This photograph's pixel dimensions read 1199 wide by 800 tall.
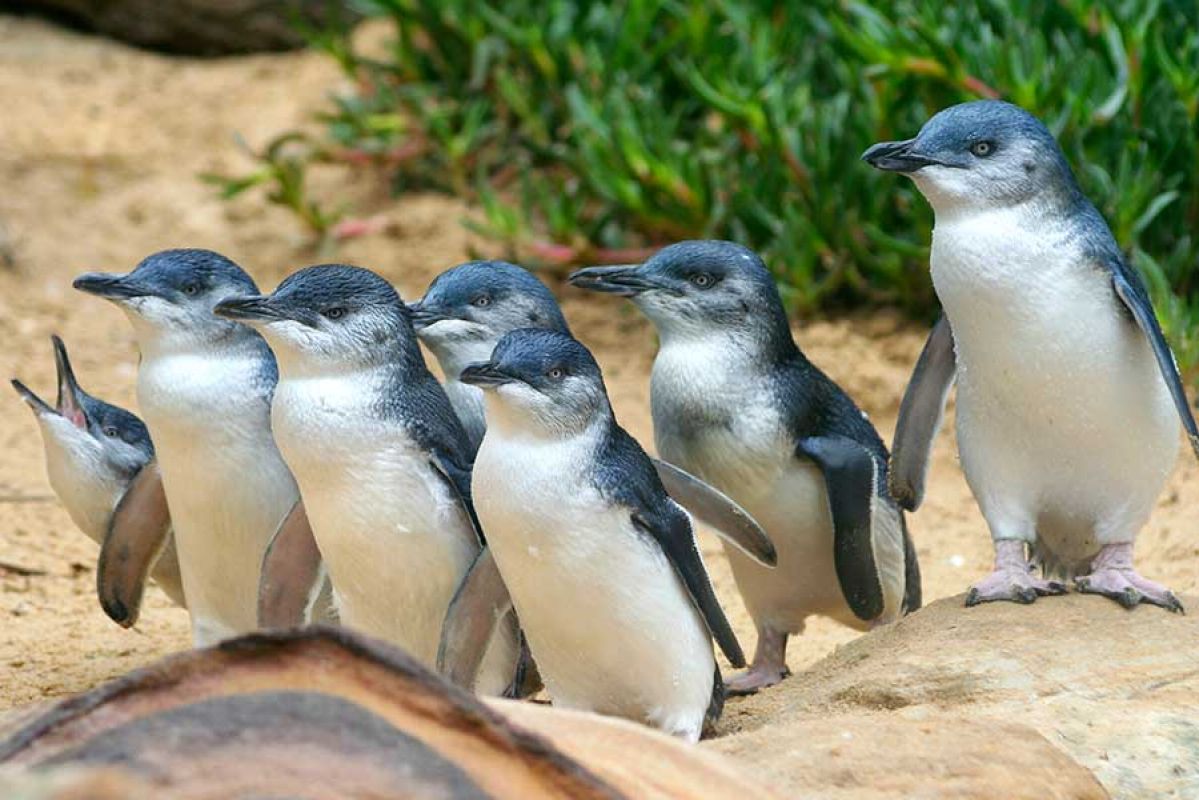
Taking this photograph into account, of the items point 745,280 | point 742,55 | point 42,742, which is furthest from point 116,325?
point 42,742

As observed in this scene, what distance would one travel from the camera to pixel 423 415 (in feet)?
14.2

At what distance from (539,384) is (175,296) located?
1158 mm

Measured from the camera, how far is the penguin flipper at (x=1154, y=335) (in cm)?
429

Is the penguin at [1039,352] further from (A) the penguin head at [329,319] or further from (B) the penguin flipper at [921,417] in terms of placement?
(A) the penguin head at [329,319]

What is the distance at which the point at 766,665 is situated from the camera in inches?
201

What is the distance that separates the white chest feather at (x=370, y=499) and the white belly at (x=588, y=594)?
11.4 inches

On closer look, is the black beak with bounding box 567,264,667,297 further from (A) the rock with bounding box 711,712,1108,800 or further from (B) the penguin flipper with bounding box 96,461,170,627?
(A) the rock with bounding box 711,712,1108,800

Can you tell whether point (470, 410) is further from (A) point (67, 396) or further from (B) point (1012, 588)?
(B) point (1012, 588)

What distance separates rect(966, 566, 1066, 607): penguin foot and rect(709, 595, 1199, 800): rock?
3 cm

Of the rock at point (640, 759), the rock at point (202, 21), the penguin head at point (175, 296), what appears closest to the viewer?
the rock at point (640, 759)

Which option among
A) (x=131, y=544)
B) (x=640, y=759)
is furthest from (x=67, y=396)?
(x=640, y=759)

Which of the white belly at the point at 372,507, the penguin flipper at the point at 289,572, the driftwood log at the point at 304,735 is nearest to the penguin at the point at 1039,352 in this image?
the white belly at the point at 372,507

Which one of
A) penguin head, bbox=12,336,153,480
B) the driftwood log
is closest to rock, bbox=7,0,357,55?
penguin head, bbox=12,336,153,480

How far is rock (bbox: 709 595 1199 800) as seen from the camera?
3.21 meters
